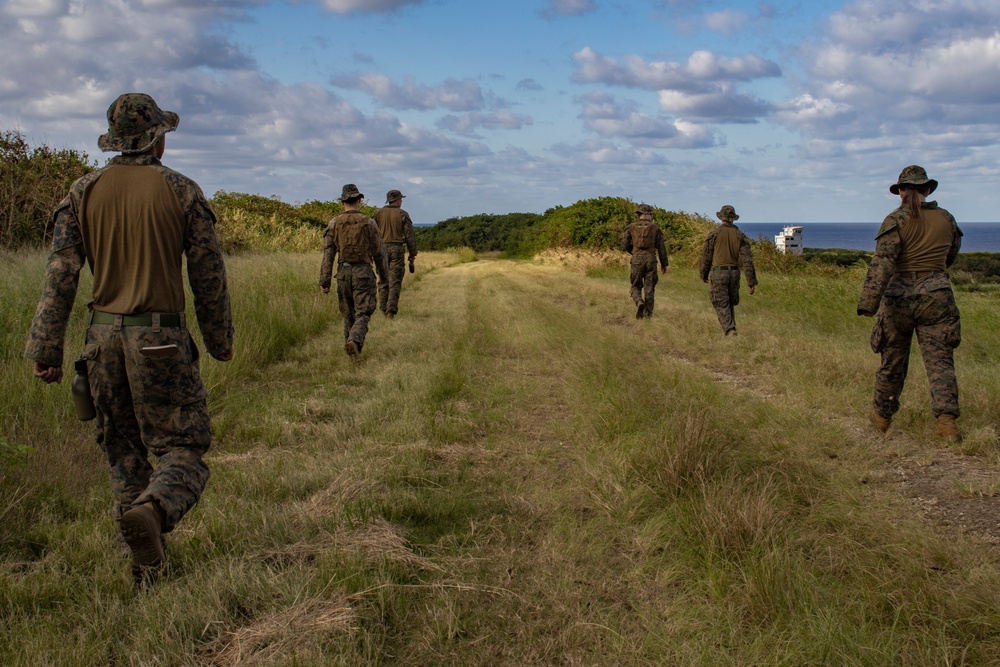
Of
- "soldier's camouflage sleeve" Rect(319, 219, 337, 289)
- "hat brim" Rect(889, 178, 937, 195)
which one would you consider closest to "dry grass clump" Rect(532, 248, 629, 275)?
"soldier's camouflage sleeve" Rect(319, 219, 337, 289)

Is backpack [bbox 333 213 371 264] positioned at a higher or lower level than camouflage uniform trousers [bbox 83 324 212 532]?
higher

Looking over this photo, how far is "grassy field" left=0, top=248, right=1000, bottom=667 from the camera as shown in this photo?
275 centimetres

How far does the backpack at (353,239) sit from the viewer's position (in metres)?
9.59

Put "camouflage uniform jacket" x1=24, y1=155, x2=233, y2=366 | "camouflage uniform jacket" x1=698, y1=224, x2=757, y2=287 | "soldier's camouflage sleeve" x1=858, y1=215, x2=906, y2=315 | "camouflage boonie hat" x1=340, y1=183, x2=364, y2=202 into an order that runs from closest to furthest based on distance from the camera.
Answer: "camouflage uniform jacket" x1=24, y1=155, x2=233, y2=366 → "soldier's camouflage sleeve" x1=858, y1=215, x2=906, y2=315 → "camouflage boonie hat" x1=340, y1=183, x2=364, y2=202 → "camouflage uniform jacket" x1=698, y1=224, x2=757, y2=287

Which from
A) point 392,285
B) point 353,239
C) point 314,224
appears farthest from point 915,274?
point 314,224

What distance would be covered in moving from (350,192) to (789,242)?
22837mm

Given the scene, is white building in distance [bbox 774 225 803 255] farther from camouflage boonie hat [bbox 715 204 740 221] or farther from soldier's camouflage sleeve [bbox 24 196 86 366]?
soldier's camouflage sleeve [bbox 24 196 86 366]

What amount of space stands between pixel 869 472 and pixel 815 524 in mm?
1208

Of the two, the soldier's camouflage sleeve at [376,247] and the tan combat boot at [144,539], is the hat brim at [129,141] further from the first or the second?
the soldier's camouflage sleeve at [376,247]

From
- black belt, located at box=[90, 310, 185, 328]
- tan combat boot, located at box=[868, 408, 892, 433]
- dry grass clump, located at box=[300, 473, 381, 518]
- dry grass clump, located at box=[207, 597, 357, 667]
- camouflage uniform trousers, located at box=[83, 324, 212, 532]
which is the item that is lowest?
dry grass clump, located at box=[207, 597, 357, 667]

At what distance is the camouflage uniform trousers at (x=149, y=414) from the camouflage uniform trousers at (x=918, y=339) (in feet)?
16.8

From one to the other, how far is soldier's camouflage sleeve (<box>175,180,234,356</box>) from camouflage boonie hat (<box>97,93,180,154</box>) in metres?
0.25

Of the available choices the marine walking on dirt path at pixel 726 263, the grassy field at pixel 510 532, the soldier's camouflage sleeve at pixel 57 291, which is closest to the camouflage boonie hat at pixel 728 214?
the marine walking on dirt path at pixel 726 263

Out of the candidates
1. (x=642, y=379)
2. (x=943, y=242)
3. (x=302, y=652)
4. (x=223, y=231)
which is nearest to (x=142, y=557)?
(x=302, y=652)
